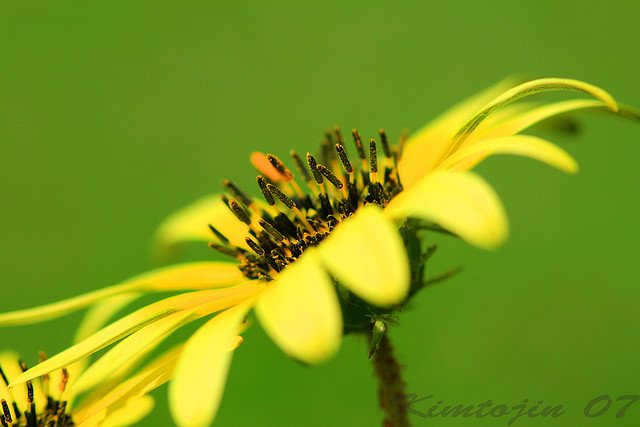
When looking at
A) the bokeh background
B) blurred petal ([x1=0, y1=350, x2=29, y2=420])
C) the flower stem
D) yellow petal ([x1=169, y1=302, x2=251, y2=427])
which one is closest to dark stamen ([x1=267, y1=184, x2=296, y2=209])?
the flower stem

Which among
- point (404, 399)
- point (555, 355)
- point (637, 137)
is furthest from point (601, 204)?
point (404, 399)

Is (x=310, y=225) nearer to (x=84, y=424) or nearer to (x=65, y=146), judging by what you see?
(x=84, y=424)

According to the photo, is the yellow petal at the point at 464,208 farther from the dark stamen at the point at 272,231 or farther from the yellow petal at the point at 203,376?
the dark stamen at the point at 272,231

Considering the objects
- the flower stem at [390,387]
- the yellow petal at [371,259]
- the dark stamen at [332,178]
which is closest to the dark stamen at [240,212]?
the dark stamen at [332,178]

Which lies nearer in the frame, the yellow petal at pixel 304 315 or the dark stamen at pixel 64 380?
the yellow petal at pixel 304 315

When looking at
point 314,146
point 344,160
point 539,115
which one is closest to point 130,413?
point 344,160

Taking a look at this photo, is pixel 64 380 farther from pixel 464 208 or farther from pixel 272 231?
pixel 464 208

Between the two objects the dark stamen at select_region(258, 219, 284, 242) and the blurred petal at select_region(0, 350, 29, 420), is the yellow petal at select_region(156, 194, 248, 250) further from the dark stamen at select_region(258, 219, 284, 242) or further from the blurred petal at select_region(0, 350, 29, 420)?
the blurred petal at select_region(0, 350, 29, 420)
